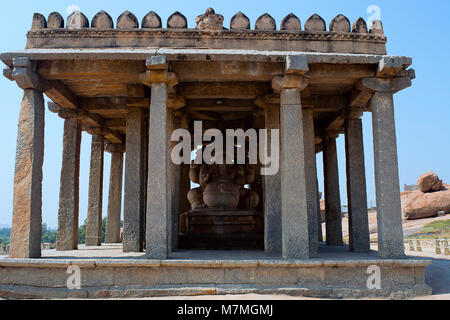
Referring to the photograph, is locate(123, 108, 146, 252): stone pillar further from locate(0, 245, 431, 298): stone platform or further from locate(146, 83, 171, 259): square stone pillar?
locate(0, 245, 431, 298): stone platform

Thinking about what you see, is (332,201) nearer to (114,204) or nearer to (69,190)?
(69,190)

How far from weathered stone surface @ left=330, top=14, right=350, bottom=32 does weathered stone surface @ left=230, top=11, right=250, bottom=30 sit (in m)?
2.36

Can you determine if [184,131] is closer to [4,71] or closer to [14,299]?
[4,71]

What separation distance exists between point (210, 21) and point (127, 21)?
2257 mm

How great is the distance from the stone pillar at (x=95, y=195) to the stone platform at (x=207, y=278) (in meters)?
6.54

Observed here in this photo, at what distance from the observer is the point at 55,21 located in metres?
10.8

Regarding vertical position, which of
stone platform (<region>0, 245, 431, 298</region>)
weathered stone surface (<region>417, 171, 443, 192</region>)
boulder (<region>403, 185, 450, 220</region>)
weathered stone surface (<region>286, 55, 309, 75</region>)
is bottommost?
stone platform (<region>0, 245, 431, 298</region>)

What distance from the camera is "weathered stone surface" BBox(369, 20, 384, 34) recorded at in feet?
36.2

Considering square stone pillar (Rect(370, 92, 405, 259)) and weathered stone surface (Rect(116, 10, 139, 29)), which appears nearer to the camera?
square stone pillar (Rect(370, 92, 405, 259))

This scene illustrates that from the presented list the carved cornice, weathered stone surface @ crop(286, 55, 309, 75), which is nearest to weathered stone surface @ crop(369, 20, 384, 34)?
the carved cornice

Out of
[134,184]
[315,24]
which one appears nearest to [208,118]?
[134,184]

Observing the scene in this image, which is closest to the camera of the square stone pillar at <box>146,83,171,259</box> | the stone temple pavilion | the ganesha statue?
the stone temple pavilion

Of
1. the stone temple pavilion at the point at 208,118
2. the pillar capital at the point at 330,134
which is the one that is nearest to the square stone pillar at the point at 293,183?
the stone temple pavilion at the point at 208,118
